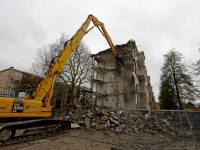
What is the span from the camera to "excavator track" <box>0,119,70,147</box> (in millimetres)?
5726

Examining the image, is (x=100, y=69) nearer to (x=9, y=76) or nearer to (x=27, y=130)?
(x=27, y=130)

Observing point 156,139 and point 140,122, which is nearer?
point 156,139

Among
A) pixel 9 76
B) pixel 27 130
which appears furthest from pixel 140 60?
pixel 9 76

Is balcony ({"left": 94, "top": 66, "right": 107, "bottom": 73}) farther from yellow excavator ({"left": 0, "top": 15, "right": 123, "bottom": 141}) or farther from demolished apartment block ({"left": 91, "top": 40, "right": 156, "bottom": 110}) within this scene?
yellow excavator ({"left": 0, "top": 15, "right": 123, "bottom": 141})

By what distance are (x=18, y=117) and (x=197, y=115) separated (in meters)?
9.20

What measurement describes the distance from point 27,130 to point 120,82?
15.1 meters

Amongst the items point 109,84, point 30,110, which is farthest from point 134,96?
point 30,110

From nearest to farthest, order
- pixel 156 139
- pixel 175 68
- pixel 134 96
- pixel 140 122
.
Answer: pixel 156 139
pixel 140 122
pixel 134 96
pixel 175 68

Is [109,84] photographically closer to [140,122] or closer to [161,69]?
[161,69]

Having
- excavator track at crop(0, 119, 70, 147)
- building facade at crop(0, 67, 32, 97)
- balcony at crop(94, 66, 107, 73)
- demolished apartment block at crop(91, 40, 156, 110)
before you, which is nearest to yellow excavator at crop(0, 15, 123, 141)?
excavator track at crop(0, 119, 70, 147)

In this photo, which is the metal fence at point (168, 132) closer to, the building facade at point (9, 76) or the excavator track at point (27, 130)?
the excavator track at point (27, 130)

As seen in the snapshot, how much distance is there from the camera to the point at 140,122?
6.18 m

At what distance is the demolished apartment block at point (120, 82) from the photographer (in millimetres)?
18297

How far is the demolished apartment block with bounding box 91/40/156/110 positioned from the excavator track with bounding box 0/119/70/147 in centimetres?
1204
